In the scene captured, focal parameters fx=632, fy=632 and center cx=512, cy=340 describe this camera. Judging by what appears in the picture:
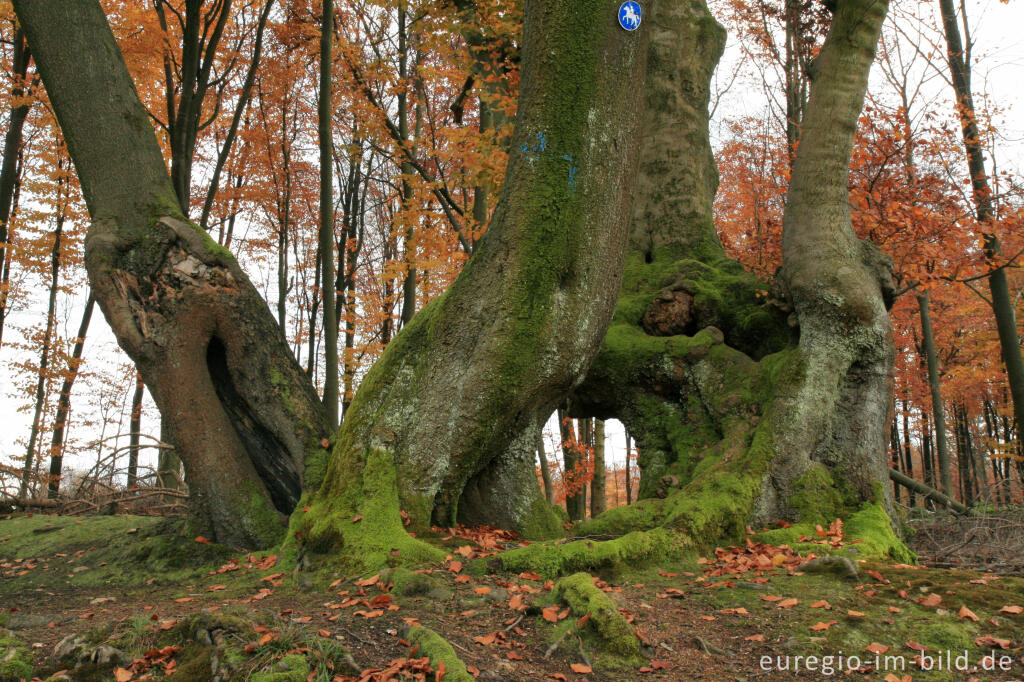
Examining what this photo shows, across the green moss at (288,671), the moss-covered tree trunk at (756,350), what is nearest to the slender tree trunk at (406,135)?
the moss-covered tree trunk at (756,350)

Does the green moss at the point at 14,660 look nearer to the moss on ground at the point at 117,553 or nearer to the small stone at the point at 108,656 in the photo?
the small stone at the point at 108,656

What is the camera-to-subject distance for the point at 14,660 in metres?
2.89

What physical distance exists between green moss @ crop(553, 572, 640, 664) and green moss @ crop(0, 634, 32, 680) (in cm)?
251

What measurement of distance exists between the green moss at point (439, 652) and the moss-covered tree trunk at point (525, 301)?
5.35 ft

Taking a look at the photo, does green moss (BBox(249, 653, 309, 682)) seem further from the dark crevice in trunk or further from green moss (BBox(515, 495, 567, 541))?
the dark crevice in trunk

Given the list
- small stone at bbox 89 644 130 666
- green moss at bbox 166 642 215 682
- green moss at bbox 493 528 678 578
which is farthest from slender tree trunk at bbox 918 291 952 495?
small stone at bbox 89 644 130 666

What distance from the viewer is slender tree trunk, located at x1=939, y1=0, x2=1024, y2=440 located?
29.3ft

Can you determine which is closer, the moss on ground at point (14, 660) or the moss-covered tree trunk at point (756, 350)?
the moss on ground at point (14, 660)

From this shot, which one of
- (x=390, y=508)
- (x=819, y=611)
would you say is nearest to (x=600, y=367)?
(x=390, y=508)

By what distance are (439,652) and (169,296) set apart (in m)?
4.07

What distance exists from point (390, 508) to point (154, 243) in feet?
10.3

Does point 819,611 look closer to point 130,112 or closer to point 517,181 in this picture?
point 517,181

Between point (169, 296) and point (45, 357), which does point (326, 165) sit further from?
point (45, 357)

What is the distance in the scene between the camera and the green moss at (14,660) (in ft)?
9.21
